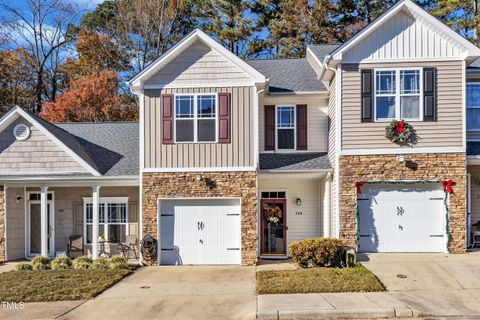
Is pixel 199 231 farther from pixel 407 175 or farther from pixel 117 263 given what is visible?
pixel 407 175

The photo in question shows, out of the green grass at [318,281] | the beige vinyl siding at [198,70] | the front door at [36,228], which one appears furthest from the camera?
the front door at [36,228]

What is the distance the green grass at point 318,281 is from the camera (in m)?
10.9

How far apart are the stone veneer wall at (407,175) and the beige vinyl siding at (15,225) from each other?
10937mm

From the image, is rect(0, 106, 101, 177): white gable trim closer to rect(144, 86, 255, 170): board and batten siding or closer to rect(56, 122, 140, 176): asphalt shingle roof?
rect(56, 122, 140, 176): asphalt shingle roof

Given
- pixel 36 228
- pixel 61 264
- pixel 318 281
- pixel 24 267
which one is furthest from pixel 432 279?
pixel 36 228

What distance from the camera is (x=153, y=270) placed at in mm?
14453

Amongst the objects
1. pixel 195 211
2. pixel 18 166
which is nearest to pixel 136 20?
pixel 18 166

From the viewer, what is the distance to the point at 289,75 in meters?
18.0

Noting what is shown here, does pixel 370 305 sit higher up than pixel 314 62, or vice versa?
pixel 314 62

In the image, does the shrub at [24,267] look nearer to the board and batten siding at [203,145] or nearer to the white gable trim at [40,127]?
the white gable trim at [40,127]

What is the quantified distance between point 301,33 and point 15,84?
1866 centimetres

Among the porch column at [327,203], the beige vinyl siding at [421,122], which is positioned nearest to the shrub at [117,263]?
the porch column at [327,203]

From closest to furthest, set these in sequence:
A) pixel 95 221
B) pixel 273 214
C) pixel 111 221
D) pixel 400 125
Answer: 1. pixel 400 125
2. pixel 95 221
3. pixel 273 214
4. pixel 111 221

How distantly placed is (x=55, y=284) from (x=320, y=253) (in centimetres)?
693
